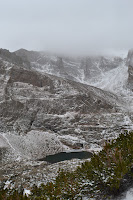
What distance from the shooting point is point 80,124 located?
68438mm

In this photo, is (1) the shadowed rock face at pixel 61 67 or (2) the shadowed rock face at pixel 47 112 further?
(1) the shadowed rock face at pixel 61 67

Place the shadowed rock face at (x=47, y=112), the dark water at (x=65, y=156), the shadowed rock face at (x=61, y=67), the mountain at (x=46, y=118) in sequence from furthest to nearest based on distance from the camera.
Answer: the shadowed rock face at (x=61, y=67), the shadowed rock face at (x=47, y=112), the mountain at (x=46, y=118), the dark water at (x=65, y=156)

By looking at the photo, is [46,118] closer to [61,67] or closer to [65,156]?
[65,156]

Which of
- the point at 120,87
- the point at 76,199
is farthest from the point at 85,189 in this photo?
the point at 120,87

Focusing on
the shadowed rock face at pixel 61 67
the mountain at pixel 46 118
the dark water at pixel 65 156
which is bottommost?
the dark water at pixel 65 156

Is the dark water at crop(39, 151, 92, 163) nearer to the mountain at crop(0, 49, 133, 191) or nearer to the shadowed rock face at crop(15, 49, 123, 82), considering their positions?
the mountain at crop(0, 49, 133, 191)

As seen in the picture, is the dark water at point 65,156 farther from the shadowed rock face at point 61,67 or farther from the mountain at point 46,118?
the shadowed rock face at point 61,67

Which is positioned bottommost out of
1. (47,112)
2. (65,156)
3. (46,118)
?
(65,156)

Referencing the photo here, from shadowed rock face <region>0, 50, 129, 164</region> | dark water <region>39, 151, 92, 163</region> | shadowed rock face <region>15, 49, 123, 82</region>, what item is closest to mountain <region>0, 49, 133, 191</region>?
shadowed rock face <region>0, 50, 129, 164</region>

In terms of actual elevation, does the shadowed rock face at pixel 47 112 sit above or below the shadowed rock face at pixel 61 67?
below

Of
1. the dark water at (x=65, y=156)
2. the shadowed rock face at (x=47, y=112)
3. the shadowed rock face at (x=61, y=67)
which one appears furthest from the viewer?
the shadowed rock face at (x=61, y=67)

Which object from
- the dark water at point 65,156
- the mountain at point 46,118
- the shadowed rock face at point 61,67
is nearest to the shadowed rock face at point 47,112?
the mountain at point 46,118

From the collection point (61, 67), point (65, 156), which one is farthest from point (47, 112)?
point (61, 67)

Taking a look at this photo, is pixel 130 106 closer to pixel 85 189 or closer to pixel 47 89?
pixel 47 89
